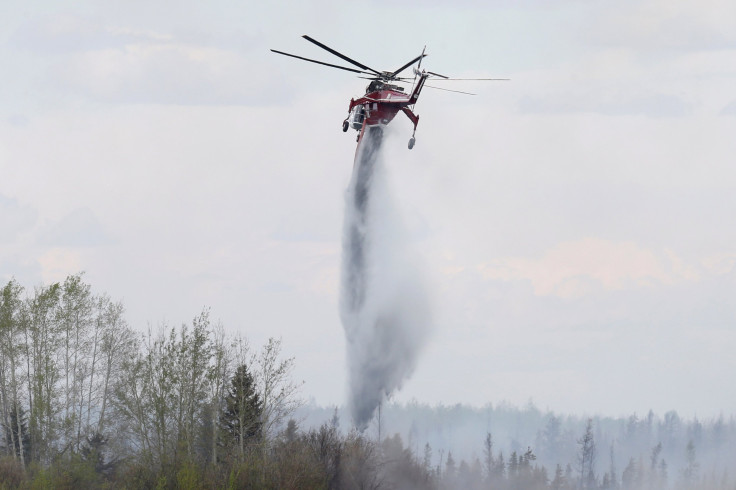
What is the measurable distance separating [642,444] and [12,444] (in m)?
155

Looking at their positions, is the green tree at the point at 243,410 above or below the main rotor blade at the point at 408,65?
below

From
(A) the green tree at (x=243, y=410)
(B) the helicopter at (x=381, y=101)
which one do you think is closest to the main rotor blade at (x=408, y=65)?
(B) the helicopter at (x=381, y=101)

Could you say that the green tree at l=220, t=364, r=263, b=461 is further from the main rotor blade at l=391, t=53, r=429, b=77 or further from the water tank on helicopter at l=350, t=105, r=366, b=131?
the main rotor blade at l=391, t=53, r=429, b=77

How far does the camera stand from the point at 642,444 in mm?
183375

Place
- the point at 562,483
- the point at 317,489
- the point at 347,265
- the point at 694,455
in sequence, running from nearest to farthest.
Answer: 1. the point at 317,489
2. the point at 347,265
3. the point at 562,483
4. the point at 694,455

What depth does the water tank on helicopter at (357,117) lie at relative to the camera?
46.4m

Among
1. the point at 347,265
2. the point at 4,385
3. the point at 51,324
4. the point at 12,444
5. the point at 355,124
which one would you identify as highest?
the point at 355,124

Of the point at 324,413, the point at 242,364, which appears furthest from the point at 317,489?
the point at 324,413

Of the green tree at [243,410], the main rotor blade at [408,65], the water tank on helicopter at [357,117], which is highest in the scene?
the main rotor blade at [408,65]

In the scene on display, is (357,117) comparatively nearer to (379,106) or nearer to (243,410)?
(379,106)

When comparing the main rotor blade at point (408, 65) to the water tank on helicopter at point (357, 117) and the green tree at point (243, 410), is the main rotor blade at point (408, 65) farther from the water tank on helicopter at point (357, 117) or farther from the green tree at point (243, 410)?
the green tree at point (243, 410)

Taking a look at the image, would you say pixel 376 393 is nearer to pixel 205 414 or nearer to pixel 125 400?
pixel 205 414

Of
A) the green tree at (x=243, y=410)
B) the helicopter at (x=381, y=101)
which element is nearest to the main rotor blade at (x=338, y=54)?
the helicopter at (x=381, y=101)

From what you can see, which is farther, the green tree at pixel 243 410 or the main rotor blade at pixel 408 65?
the green tree at pixel 243 410
